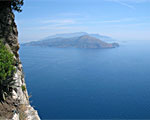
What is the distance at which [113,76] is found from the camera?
65938 mm

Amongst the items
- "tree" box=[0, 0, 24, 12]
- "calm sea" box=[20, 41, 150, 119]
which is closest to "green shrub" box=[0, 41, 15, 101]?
"tree" box=[0, 0, 24, 12]

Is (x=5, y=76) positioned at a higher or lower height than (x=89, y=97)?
higher

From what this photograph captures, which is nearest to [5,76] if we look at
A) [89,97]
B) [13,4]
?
[13,4]

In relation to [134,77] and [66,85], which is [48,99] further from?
[134,77]

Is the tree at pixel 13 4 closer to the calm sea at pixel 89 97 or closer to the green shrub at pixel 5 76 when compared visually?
the green shrub at pixel 5 76

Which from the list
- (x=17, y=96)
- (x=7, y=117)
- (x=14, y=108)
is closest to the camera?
(x=7, y=117)

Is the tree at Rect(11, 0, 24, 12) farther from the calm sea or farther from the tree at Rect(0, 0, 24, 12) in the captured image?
the calm sea

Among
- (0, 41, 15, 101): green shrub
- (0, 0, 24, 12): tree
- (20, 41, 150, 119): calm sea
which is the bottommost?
(20, 41, 150, 119): calm sea

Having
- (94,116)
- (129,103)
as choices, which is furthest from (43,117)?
(129,103)

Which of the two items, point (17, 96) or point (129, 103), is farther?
point (129, 103)

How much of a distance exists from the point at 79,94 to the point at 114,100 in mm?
11441

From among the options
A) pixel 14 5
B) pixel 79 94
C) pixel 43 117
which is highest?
pixel 14 5

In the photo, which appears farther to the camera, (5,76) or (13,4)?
(13,4)

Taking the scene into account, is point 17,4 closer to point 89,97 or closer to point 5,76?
point 5,76
